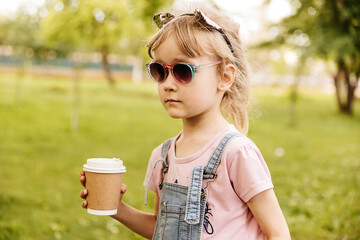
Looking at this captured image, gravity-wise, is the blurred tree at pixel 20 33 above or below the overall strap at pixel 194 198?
above

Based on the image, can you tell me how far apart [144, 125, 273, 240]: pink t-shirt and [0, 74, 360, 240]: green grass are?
613 mm

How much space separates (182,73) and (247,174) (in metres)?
0.46

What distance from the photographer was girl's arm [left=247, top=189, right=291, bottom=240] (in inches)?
65.9

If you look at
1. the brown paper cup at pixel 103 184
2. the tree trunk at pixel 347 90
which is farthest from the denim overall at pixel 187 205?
the tree trunk at pixel 347 90

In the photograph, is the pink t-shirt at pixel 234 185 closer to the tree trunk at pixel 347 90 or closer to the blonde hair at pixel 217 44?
the blonde hair at pixel 217 44

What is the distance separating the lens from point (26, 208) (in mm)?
5570

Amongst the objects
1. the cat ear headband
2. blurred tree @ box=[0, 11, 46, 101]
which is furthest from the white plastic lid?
blurred tree @ box=[0, 11, 46, 101]

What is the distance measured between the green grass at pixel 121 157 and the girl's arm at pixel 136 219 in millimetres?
763

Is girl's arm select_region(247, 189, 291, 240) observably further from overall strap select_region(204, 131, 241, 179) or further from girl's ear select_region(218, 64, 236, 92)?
girl's ear select_region(218, 64, 236, 92)

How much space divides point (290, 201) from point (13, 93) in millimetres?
14781

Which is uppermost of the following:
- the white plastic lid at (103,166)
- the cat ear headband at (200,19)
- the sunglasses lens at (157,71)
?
the cat ear headband at (200,19)

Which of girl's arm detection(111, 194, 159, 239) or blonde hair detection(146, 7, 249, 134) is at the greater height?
blonde hair detection(146, 7, 249, 134)

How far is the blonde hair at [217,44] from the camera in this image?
5.84ft

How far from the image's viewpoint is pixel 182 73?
1746 mm
